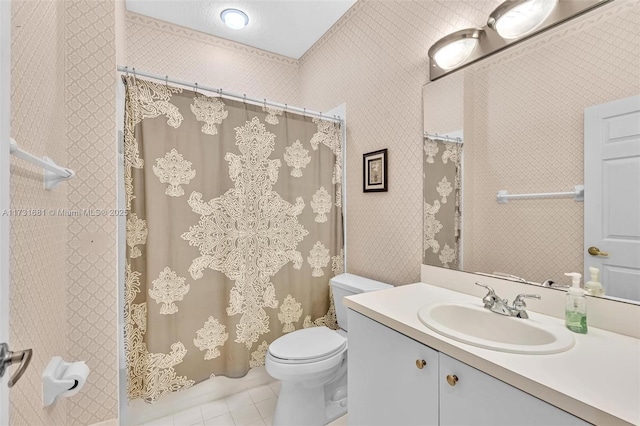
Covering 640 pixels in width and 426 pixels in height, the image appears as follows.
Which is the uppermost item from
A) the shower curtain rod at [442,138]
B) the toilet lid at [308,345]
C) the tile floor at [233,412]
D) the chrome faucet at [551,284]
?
the shower curtain rod at [442,138]

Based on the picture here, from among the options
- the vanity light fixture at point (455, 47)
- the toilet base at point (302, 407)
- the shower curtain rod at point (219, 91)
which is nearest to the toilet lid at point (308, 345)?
the toilet base at point (302, 407)

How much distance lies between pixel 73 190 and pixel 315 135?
4.74 feet

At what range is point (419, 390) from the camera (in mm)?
945

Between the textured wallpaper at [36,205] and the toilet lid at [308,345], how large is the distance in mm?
941

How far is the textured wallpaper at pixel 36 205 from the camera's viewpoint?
28.6 inches

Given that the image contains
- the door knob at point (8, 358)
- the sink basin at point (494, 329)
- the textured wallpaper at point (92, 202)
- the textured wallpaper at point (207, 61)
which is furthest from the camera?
the textured wallpaper at point (207, 61)

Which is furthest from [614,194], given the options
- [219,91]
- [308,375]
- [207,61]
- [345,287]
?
[207,61]

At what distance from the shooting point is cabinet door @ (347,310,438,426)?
92 centimetres

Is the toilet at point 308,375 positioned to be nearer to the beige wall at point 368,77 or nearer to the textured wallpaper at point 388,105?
the textured wallpaper at point 388,105

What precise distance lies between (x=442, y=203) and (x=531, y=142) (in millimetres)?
481

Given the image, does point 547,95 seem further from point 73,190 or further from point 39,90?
point 73,190

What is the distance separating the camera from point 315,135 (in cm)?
211

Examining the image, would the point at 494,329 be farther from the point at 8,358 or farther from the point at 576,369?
the point at 8,358

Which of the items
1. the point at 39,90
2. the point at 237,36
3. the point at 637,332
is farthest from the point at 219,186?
the point at 637,332
